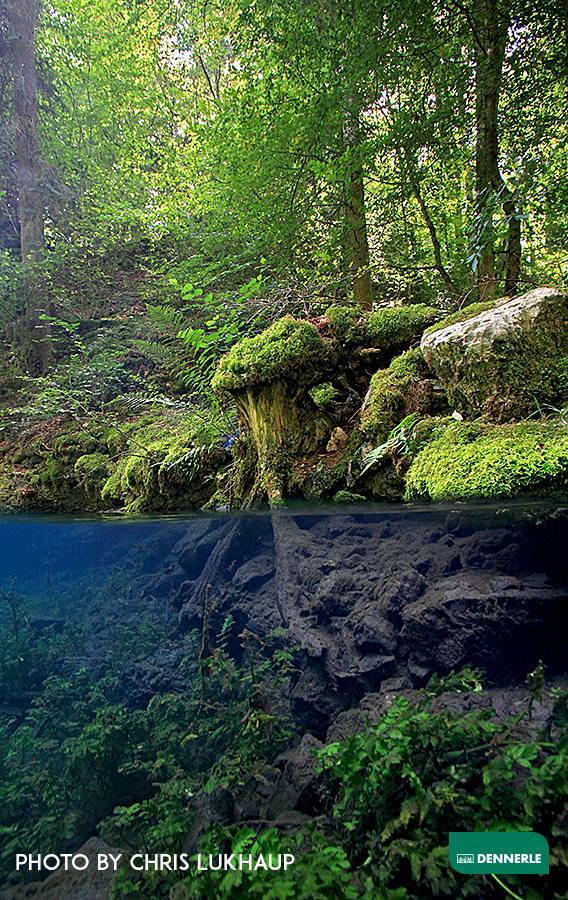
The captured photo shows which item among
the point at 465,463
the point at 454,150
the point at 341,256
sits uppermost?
the point at 454,150

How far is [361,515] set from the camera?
151 inches

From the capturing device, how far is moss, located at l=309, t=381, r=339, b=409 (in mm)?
3049

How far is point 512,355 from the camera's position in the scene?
2.14 meters

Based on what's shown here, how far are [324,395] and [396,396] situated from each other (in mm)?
555

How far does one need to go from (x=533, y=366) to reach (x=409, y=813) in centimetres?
235

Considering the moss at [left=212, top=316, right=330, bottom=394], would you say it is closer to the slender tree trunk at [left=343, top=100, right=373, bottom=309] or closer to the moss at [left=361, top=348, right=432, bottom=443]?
the moss at [left=361, top=348, right=432, bottom=443]

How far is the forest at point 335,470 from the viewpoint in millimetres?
2225

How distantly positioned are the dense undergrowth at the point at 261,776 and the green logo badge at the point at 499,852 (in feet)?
0.14

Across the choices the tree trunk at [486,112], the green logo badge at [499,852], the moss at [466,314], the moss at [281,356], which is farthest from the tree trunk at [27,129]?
the green logo badge at [499,852]

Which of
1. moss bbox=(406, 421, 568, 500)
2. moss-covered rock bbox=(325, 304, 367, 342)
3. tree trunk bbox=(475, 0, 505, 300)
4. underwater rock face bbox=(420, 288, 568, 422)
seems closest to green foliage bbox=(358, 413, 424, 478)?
moss bbox=(406, 421, 568, 500)

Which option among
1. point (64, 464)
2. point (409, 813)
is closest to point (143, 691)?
point (64, 464)

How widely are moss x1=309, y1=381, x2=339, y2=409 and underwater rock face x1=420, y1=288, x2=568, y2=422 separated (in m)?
0.92

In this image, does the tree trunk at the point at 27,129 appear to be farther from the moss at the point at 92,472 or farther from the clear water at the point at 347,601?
the clear water at the point at 347,601

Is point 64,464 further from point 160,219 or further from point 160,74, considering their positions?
point 160,74
